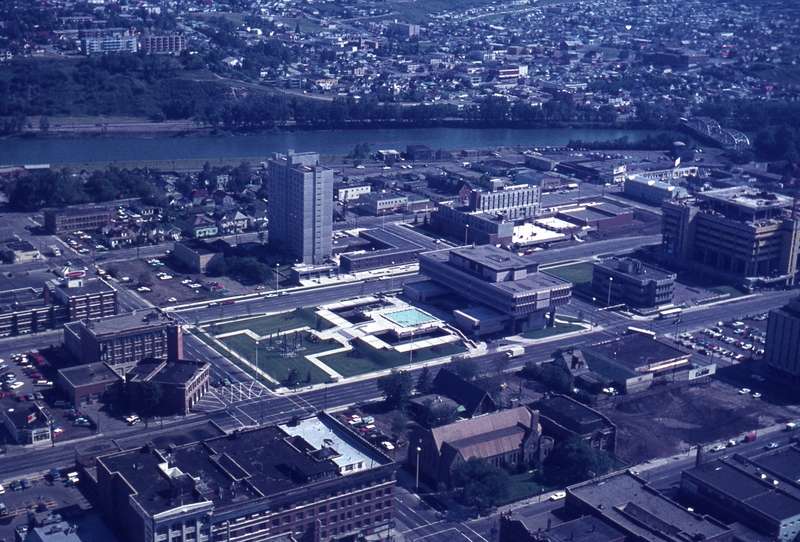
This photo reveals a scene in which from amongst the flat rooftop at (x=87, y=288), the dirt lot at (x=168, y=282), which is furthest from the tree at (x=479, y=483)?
the dirt lot at (x=168, y=282)

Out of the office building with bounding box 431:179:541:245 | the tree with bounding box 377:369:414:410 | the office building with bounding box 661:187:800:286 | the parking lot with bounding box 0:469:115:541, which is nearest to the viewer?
the parking lot with bounding box 0:469:115:541

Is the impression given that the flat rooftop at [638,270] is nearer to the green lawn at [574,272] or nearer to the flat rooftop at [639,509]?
the green lawn at [574,272]

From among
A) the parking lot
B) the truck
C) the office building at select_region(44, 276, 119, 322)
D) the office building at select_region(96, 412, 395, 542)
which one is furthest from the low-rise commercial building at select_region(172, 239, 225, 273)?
the office building at select_region(96, 412, 395, 542)

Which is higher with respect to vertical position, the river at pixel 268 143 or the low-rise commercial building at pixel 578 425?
the river at pixel 268 143

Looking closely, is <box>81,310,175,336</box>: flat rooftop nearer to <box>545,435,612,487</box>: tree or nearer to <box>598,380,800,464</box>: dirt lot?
<box>545,435,612,487</box>: tree

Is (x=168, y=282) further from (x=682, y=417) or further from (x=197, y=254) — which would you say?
(x=682, y=417)

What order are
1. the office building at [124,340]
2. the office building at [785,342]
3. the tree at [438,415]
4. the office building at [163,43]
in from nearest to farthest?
the tree at [438,415] → the office building at [124,340] → the office building at [785,342] → the office building at [163,43]

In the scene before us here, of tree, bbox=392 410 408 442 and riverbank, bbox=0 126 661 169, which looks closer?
tree, bbox=392 410 408 442
